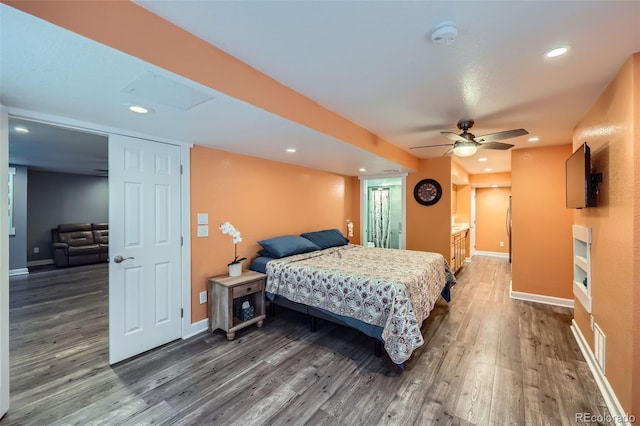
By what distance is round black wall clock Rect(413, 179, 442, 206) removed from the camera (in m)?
4.77

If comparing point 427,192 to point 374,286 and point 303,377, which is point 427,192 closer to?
point 374,286

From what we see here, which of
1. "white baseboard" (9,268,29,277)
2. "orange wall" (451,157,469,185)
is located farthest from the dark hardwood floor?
"white baseboard" (9,268,29,277)

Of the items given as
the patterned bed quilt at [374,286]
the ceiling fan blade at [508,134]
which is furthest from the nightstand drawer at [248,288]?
the ceiling fan blade at [508,134]

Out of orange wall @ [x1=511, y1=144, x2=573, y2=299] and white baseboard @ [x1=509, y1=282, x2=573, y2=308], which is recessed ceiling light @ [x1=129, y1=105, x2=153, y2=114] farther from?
white baseboard @ [x1=509, y1=282, x2=573, y2=308]

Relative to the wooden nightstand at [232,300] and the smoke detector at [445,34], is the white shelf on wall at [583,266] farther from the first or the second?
the wooden nightstand at [232,300]

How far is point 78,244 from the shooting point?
642cm

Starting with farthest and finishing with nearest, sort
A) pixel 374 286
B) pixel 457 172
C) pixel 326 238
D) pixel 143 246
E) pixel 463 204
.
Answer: pixel 463 204, pixel 457 172, pixel 326 238, pixel 143 246, pixel 374 286

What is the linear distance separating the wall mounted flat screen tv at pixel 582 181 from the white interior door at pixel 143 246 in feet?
12.4

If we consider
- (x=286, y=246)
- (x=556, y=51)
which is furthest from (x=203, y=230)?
(x=556, y=51)

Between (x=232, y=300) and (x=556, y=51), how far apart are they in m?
→ 3.35

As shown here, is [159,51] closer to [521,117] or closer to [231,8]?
[231,8]

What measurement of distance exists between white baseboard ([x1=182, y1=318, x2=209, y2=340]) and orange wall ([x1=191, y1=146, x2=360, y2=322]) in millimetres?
55

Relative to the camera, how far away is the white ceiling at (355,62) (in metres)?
1.25

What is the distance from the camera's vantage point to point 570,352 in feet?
8.52
